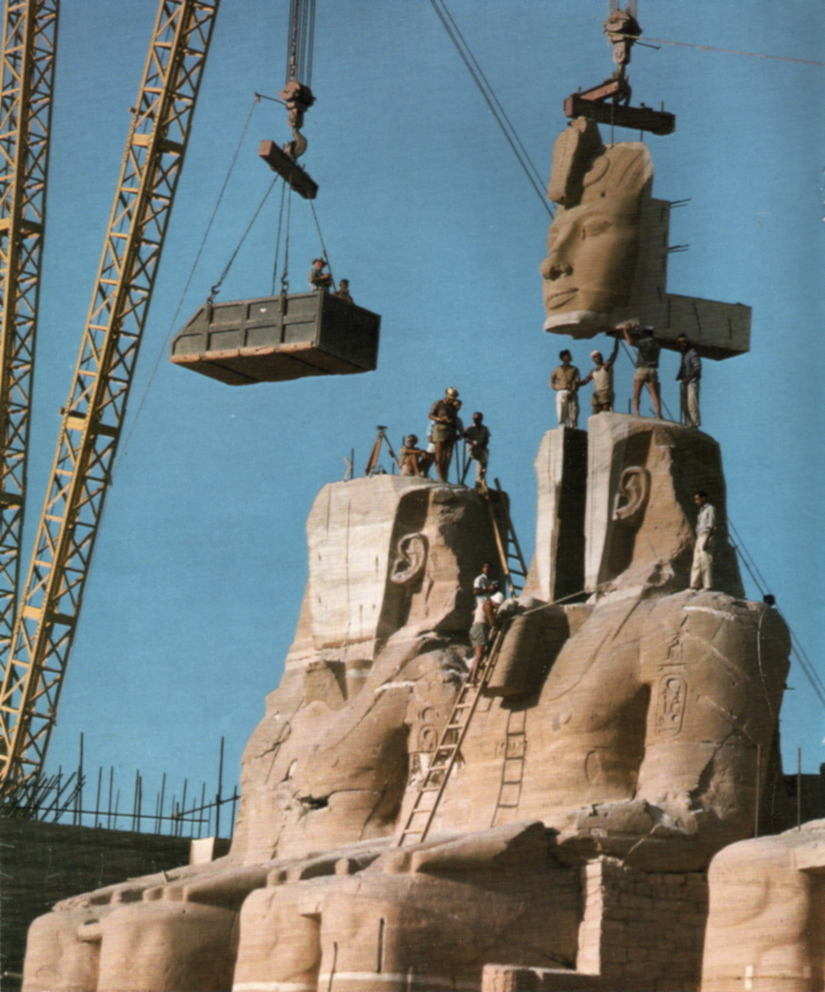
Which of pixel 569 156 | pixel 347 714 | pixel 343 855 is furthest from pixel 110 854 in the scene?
pixel 569 156

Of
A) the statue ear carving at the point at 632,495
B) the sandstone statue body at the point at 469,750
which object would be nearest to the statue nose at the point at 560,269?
the sandstone statue body at the point at 469,750

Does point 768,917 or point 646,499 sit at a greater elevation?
point 646,499

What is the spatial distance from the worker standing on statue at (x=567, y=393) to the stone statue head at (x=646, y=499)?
1681 mm

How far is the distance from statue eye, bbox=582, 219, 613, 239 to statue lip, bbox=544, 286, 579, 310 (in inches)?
32.8

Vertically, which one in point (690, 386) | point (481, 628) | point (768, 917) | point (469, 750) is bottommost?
point (768, 917)

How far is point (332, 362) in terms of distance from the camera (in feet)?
132

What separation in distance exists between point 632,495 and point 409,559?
4.46 m

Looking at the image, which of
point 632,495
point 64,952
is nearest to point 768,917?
point 632,495

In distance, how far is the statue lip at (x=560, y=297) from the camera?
123 feet

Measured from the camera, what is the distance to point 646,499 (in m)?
35.2

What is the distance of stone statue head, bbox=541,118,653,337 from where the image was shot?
3722 centimetres

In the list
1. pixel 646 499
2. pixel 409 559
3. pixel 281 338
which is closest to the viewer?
pixel 646 499

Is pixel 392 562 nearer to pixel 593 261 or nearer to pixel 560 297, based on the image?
pixel 560 297

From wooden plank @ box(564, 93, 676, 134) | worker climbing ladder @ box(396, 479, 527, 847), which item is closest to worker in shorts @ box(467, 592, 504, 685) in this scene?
worker climbing ladder @ box(396, 479, 527, 847)
